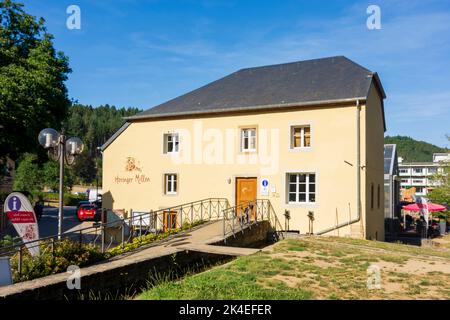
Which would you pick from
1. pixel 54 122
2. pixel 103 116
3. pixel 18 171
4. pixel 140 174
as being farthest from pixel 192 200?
pixel 103 116

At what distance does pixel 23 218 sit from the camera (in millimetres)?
8305

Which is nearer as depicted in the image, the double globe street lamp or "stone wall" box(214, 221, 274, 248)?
the double globe street lamp

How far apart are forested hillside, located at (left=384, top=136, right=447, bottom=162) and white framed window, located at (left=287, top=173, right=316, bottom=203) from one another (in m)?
134

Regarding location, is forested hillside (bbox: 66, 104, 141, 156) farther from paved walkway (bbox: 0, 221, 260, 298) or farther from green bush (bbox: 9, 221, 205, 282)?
green bush (bbox: 9, 221, 205, 282)

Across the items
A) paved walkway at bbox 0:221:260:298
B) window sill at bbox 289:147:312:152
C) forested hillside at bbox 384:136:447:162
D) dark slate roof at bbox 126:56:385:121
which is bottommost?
paved walkway at bbox 0:221:260:298

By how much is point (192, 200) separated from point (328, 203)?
6.63m

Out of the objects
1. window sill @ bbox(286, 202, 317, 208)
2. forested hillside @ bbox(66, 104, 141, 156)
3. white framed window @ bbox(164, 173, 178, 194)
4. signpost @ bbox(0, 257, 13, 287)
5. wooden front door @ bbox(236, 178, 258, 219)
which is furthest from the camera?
forested hillside @ bbox(66, 104, 141, 156)

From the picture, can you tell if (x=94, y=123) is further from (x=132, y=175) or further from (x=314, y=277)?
(x=314, y=277)

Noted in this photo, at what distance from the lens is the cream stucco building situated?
1644cm

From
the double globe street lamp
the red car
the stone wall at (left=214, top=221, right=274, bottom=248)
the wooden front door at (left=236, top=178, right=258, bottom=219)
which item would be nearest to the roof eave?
the wooden front door at (left=236, top=178, right=258, bottom=219)

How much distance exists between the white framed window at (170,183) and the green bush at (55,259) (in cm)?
1062
